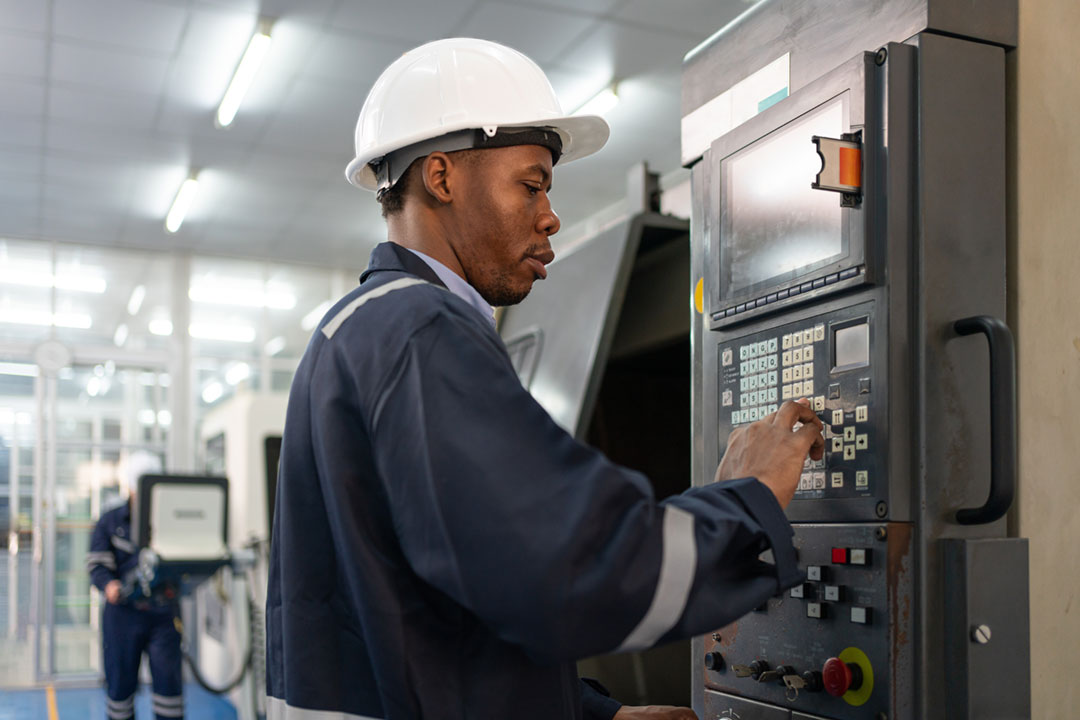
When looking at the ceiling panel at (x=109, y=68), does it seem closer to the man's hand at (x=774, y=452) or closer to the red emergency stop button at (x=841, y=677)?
the man's hand at (x=774, y=452)

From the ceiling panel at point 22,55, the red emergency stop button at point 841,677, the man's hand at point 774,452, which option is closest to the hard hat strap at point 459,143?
the man's hand at point 774,452

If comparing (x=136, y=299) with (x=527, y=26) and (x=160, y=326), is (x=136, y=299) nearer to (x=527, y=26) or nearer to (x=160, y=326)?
(x=160, y=326)

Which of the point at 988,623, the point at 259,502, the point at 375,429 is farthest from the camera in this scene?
the point at 259,502

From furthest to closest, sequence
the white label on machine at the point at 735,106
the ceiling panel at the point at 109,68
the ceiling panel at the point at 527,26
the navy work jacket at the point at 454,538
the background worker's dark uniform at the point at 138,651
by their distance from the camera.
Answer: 1. the ceiling panel at the point at 109,68
2. the background worker's dark uniform at the point at 138,651
3. the ceiling panel at the point at 527,26
4. the white label on machine at the point at 735,106
5. the navy work jacket at the point at 454,538

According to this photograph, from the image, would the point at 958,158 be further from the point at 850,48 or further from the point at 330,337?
the point at 330,337

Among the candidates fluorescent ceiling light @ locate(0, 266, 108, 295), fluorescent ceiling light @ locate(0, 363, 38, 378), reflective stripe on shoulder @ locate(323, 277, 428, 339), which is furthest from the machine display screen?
fluorescent ceiling light @ locate(0, 266, 108, 295)

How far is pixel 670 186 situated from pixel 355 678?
6.84m

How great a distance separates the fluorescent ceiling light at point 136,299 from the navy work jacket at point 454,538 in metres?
9.04

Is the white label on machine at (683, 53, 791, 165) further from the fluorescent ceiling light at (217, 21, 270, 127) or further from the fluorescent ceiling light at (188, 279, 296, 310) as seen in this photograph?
the fluorescent ceiling light at (188, 279, 296, 310)

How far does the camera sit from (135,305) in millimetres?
9648

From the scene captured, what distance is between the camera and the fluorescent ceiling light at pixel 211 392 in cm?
940

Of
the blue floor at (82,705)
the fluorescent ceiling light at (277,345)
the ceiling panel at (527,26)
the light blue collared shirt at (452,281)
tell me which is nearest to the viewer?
the light blue collared shirt at (452,281)

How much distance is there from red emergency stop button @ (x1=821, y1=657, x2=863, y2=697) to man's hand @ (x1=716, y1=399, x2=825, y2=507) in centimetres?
26

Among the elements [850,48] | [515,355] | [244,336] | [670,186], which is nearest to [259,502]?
[244,336]
